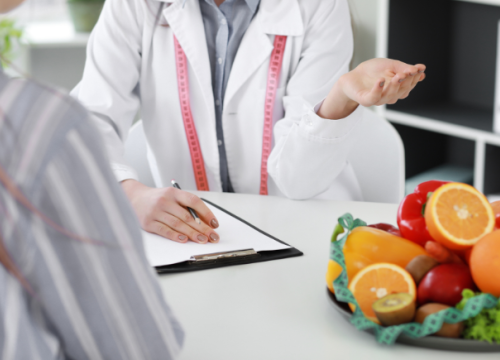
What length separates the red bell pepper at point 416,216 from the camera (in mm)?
687

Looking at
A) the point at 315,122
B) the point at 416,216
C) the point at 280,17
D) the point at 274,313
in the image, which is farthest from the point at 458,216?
the point at 280,17

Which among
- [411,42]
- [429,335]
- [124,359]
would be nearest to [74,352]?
[124,359]

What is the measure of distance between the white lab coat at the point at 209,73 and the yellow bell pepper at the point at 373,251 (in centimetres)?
55

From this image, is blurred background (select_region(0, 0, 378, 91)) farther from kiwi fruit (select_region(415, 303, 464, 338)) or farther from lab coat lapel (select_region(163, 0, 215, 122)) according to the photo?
kiwi fruit (select_region(415, 303, 464, 338))

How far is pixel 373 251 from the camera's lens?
2.17 ft

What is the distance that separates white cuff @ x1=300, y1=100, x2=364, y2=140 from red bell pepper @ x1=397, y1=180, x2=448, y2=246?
35 centimetres

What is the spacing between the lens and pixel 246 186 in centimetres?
137

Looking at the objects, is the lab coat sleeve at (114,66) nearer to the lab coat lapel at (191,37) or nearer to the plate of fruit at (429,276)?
the lab coat lapel at (191,37)

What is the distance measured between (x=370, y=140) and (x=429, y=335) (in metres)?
0.84

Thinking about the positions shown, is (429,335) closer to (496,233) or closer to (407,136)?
(496,233)

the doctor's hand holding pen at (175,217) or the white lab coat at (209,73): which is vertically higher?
the white lab coat at (209,73)

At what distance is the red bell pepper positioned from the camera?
2.25 feet

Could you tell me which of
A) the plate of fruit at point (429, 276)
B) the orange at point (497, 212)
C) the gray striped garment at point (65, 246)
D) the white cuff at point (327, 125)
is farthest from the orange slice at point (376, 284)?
the white cuff at point (327, 125)

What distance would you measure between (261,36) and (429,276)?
82cm
